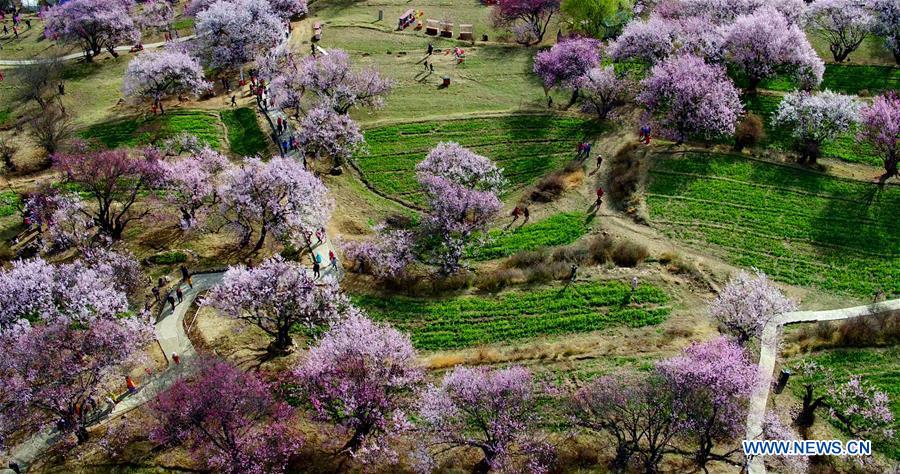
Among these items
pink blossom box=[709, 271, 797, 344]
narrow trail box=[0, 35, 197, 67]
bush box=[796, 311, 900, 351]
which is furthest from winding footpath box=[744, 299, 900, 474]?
narrow trail box=[0, 35, 197, 67]

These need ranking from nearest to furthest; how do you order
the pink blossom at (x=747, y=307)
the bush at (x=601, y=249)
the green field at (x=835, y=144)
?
1. the pink blossom at (x=747, y=307)
2. the bush at (x=601, y=249)
3. the green field at (x=835, y=144)

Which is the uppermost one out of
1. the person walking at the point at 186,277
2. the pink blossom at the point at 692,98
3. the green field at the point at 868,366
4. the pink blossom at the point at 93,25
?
the pink blossom at the point at 692,98

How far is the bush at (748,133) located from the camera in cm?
6544

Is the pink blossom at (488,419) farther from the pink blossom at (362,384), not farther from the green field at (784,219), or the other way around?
the green field at (784,219)

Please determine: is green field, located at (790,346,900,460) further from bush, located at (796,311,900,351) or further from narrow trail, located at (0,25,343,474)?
narrow trail, located at (0,25,343,474)

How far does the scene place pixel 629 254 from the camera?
52844 millimetres

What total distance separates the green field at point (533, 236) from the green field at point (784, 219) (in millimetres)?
6874

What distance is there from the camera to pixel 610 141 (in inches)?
2697

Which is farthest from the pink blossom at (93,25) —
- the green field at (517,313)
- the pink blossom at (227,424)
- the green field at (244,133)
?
the pink blossom at (227,424)

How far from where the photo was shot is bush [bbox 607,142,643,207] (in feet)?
198

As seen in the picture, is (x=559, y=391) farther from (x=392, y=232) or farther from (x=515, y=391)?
(x=392, y=232)

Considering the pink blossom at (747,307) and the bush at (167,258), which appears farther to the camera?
the bush at (167,258)

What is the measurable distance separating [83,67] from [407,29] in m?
44.4

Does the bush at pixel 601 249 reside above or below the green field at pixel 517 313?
above
